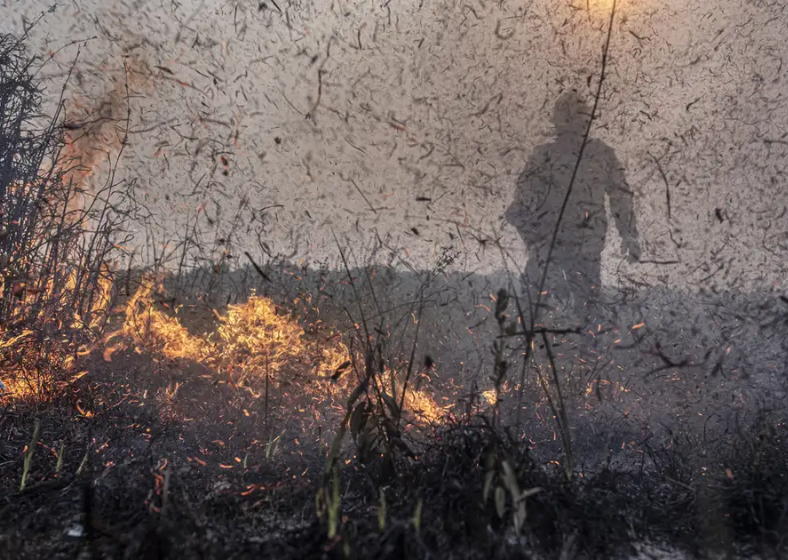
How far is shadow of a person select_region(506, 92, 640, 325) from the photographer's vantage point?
352 centimetres

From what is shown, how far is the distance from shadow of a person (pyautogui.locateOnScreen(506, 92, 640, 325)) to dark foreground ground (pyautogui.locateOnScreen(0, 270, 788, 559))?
1054 mm

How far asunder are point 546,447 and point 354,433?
3.49ft

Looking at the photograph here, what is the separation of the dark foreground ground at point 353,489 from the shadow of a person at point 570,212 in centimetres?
105

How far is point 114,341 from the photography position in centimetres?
306

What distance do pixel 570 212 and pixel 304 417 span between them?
1989mm

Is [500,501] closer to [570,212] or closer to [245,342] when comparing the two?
[245,342]

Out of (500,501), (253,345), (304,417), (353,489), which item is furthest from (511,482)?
(253,345)

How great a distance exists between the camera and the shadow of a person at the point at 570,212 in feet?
11.6

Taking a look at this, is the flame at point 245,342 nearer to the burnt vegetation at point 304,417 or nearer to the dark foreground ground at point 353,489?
the burnt vegetation at point 304,417

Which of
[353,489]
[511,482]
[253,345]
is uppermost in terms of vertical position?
[253,345]

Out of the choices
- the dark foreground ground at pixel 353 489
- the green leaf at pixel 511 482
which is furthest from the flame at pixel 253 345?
the green leaf at pixel 511 482

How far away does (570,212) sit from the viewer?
144 inches

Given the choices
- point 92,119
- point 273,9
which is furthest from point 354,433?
point 273,9

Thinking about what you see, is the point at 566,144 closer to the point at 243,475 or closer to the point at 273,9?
the point at 273,9
